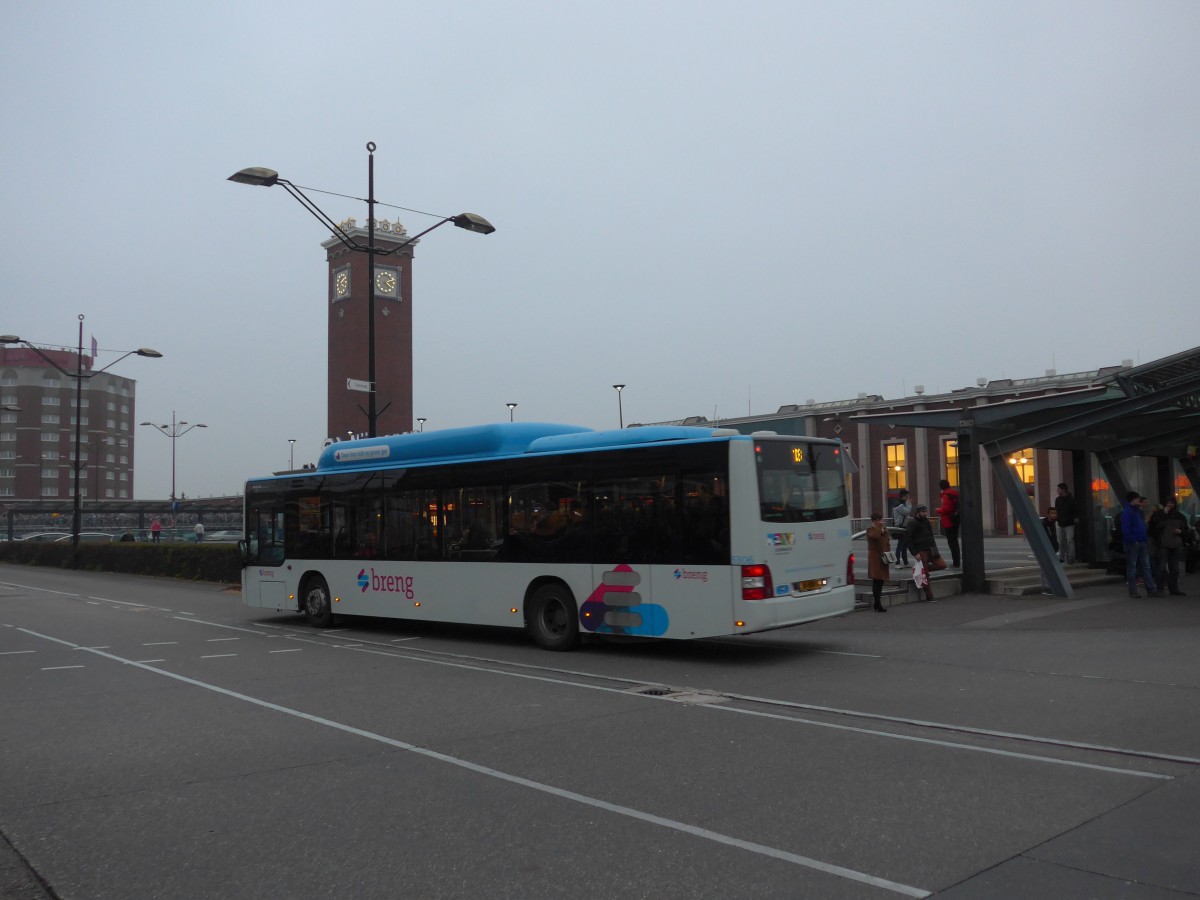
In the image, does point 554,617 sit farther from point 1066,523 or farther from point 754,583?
point 1066,523

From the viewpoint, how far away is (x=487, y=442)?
567 inches

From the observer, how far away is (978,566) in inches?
725

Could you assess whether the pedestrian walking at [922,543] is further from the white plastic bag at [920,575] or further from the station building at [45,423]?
the station building at [45,423]

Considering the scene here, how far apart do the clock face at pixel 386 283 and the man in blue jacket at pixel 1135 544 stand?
74491mm

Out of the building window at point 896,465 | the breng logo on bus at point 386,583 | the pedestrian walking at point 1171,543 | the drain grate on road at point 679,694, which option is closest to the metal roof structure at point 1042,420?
the pedestrian walking at point 1171,543

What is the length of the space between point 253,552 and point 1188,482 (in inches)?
900

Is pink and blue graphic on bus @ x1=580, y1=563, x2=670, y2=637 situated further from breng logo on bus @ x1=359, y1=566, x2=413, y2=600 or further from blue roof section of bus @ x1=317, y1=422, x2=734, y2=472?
breng logo on bus @ x1=359, y1=566, x2=413, y2=600

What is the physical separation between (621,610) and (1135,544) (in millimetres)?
10082

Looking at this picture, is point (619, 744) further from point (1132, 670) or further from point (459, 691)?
point (1132, 670)

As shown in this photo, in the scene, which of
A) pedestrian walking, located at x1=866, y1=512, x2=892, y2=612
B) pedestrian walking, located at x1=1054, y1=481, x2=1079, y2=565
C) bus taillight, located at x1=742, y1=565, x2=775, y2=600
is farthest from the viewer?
pedestrian walking, located at x1=1054, y1=481, x2=1079, y2=565

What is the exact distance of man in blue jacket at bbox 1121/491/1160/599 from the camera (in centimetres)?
1648

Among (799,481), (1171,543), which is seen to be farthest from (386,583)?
(1171,543)

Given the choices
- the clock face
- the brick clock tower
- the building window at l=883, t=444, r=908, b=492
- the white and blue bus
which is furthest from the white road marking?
the clock face

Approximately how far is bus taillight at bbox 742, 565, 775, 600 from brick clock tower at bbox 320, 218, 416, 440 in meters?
75.2
